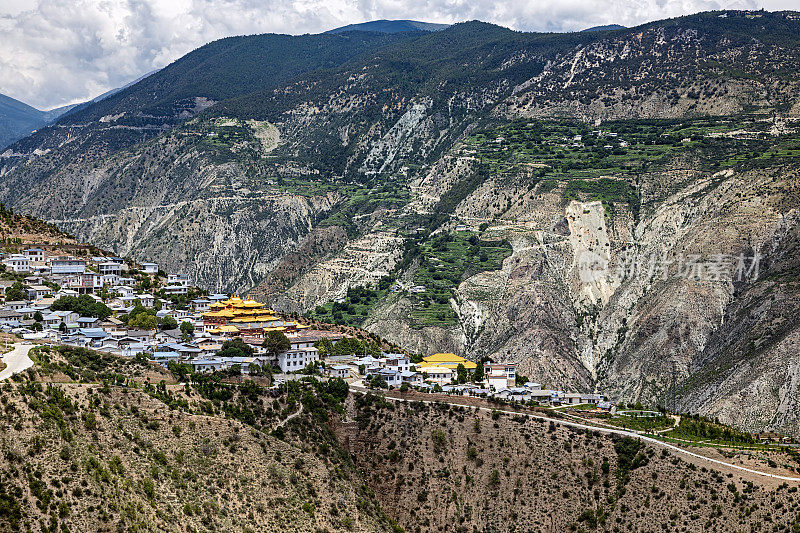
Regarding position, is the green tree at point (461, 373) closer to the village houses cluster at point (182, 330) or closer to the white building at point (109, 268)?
the village houses cluster at point (182, 330)

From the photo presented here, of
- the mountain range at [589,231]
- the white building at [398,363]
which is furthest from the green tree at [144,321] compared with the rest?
the mountain range at [589,231]

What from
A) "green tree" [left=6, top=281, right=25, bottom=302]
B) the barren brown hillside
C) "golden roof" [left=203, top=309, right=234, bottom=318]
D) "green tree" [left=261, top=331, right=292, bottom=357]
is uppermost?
"green tree" [left=6, top=281, right=25, bottom=302]

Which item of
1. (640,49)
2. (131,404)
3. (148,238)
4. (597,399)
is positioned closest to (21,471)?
(131,404)

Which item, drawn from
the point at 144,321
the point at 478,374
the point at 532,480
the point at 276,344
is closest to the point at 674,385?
the point at 478,374

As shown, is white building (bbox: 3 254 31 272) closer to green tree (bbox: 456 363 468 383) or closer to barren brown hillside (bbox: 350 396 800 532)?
barren brown hillside (bbox: 350 396 800 532)

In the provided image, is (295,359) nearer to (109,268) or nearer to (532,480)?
(532,480)

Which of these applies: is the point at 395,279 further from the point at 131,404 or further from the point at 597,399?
the point at 131,404

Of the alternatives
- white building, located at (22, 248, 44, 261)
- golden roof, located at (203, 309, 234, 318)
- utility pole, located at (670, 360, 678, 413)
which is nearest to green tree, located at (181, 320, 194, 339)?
golden roof, located at (203, 309, 234, 318)
